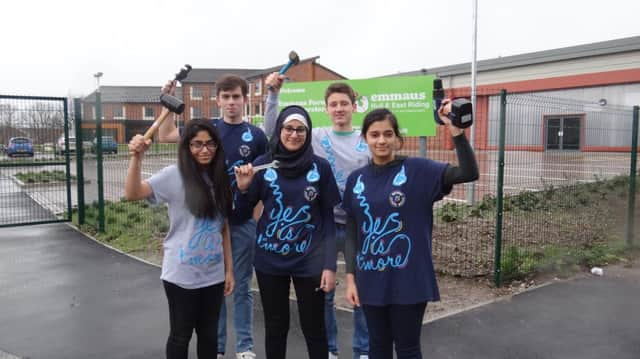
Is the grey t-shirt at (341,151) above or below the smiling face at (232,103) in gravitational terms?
below

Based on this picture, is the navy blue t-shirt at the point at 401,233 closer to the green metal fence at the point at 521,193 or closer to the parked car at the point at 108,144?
the green metal fence at the point at 521,193

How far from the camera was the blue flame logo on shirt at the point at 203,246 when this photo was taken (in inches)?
118

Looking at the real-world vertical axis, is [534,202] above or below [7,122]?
below

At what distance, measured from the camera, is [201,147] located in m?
3.05

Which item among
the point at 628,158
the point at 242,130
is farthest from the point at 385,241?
the point at 628,158

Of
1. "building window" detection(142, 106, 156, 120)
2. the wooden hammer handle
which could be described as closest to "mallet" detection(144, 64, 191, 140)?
the wooden hammer handle

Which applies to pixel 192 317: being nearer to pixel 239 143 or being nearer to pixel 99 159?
pixel 239 143

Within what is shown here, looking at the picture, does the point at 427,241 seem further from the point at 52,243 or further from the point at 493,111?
the point at 52,243

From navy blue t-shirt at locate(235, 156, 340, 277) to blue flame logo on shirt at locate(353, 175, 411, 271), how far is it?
34 centimetres

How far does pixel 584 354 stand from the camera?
4039 mm

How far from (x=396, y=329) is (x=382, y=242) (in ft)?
1.52

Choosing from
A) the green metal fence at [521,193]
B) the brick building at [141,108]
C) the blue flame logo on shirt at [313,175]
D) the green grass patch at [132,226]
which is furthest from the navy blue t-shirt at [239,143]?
the green grass patch at [132,226]

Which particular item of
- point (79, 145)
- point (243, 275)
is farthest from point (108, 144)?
point (243, 275)

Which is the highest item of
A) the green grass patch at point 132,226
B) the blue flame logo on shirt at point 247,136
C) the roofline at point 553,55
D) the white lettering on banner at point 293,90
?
the roofline at point 553,55
